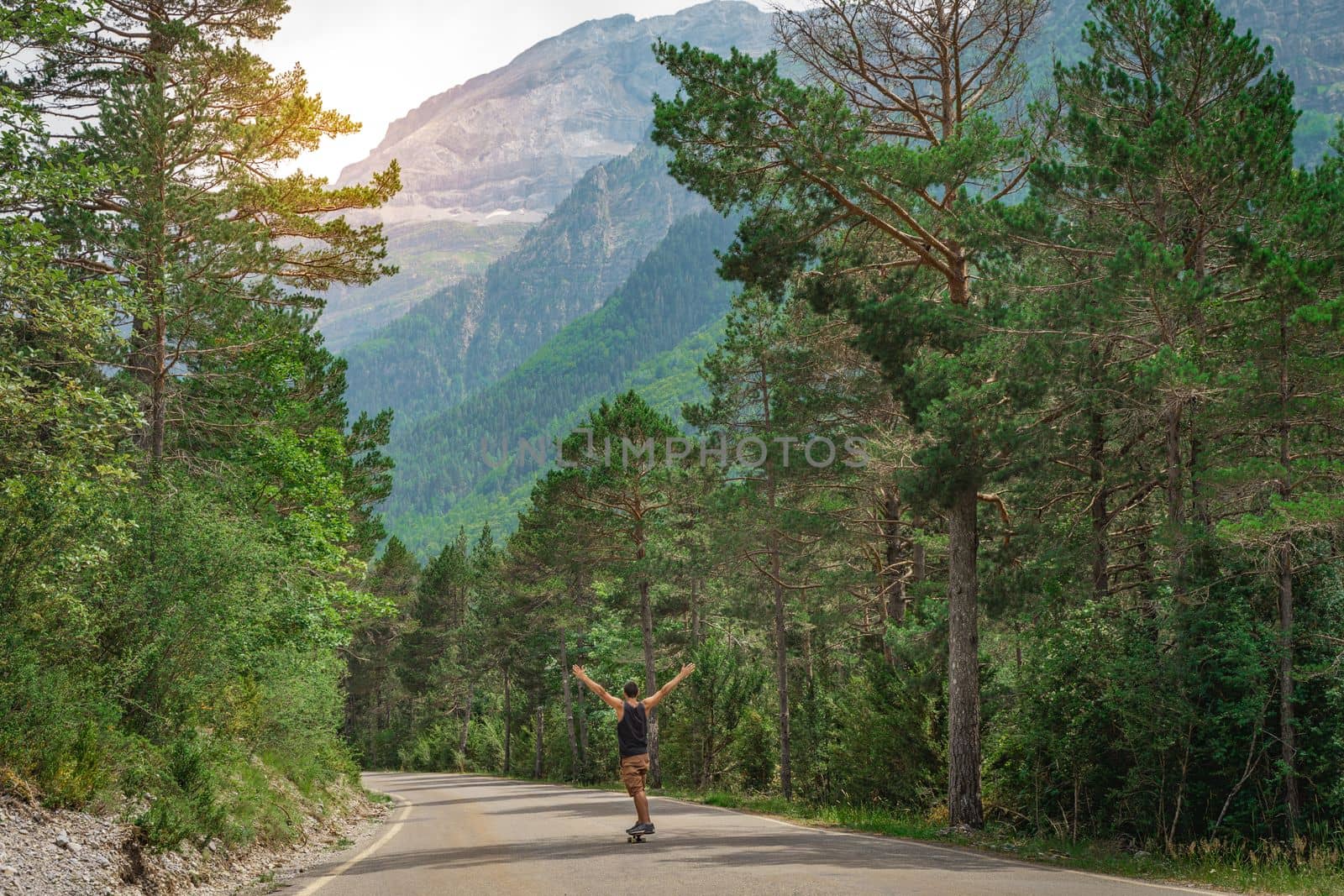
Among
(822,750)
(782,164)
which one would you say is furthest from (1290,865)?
(822,750)

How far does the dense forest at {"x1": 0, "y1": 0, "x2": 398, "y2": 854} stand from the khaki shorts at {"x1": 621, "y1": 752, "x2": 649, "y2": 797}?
4702 millimetres

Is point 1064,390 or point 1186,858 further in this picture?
point 1064,390

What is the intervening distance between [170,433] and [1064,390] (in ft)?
59.8

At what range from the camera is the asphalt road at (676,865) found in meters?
8.98

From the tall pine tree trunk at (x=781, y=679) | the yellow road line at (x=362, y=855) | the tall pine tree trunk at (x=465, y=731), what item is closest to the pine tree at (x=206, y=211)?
the yellow road line at (x=362, y=855)

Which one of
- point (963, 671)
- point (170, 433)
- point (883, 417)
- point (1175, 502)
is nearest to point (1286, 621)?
point (1175, 502)

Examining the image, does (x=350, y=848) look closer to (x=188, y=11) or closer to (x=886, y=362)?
(x=886, y=362)

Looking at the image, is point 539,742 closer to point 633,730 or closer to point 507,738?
point 507,738

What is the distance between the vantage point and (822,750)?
24.3 meters

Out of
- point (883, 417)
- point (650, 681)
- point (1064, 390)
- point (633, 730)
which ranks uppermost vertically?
point (883, 417)

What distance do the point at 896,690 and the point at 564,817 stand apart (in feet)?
23.5

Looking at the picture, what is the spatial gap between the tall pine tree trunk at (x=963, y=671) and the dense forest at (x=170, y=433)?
10.2 metres

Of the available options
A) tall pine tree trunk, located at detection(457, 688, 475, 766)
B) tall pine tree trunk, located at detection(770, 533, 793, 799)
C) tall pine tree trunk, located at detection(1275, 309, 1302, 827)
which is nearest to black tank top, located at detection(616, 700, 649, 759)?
tall pine tree trunk, located at detection(1275, 309, 1302, 827)

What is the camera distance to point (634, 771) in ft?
41.1
